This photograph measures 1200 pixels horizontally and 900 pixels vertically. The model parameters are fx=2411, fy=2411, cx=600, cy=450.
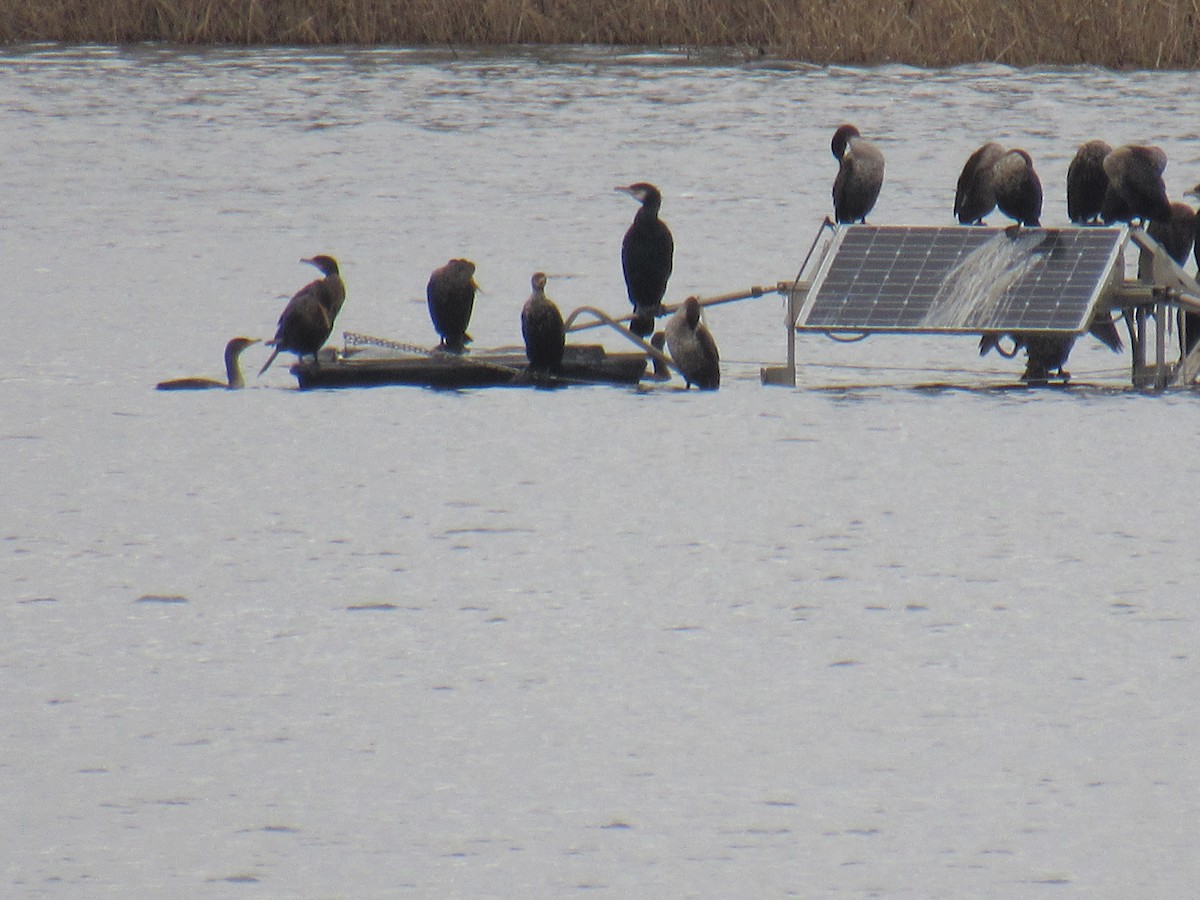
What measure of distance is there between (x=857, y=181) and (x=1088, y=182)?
3.73ft

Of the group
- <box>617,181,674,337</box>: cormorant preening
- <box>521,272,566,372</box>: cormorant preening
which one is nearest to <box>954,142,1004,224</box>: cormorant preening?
<box>617,181,674,337</box>: cormorant preening

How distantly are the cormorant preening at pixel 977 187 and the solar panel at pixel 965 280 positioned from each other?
0.79 meters

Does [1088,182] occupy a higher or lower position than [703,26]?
lower

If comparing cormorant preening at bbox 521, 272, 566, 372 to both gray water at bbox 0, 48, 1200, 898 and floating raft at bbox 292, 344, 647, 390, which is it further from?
gray water at bbox 0, 48, 1200, 898

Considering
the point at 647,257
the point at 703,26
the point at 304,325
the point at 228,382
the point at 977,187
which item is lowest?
the point at 228,382

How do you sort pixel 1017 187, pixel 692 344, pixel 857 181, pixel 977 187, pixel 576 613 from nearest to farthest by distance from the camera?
pixel 576 613 → pixel 692 344 → pixel 1017 187 → pixel 857 181 → pixel 977 187

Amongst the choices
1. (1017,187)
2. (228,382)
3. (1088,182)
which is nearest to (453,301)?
(228,382)

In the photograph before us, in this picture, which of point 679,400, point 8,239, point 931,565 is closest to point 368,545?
point 931,565

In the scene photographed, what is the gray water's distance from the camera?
4816 millimetres

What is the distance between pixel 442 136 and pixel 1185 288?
482 inches

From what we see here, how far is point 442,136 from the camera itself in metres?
22.3

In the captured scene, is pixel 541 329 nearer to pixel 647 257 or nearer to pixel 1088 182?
pixel 647 257

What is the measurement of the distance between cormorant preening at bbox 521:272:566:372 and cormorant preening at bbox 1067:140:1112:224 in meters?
2.84

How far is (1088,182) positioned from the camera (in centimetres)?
1187
